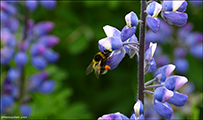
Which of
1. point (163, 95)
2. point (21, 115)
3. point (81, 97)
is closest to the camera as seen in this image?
point (163, 95)

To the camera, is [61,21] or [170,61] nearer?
[170,61]

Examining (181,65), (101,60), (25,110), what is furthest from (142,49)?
(181,65)

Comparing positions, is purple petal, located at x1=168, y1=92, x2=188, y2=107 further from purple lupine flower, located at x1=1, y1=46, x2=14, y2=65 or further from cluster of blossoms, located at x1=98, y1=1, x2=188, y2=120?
purple lupine flower, located at x1=1, y1=46, x2=14, y2=65

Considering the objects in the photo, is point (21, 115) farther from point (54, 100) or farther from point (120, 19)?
point (120, 19)

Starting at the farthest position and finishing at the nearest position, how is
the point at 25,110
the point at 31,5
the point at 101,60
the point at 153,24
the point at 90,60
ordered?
1. the point at 90,60
2. the point at 31,5
3. the point at 25,110
4. the point at 101,60
5. the point at 153,24

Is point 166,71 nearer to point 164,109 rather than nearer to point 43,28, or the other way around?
point 164,109

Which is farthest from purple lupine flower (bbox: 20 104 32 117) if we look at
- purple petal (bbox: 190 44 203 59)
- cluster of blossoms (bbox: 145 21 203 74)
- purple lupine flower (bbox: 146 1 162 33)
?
purple petal (bbox: 190 44 203 59)

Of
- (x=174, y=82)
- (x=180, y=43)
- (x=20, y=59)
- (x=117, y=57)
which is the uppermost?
(x=117, y=57)

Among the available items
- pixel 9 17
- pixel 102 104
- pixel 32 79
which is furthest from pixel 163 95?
pixel 102 104
